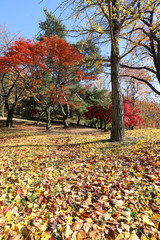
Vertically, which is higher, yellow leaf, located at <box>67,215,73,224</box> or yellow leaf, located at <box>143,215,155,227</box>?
yellow leaf, located at <box>143,215,155,227</box>

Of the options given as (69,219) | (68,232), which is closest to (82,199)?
(69,219)

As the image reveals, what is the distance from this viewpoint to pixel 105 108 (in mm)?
10156

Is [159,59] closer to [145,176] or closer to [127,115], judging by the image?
[127,115]

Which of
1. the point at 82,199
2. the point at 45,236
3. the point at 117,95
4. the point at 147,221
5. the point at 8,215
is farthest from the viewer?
the point at 117,95

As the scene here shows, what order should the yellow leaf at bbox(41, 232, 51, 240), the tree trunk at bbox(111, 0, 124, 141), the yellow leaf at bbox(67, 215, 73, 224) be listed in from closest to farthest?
the yellow leaf at bbox(41, 232, 51, 240)
the yellow leaf at bbox(67, 215, 73, 224)
the tree trunk at bbox(111, 0, 124, 141)

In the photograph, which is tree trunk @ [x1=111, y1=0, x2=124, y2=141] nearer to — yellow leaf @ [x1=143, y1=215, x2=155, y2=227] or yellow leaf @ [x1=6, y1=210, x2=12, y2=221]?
yellow leaf @ [x1=143, y1=215, x2=155, y2=227]

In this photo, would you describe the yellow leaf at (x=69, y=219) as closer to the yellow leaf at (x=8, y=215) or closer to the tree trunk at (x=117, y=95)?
the yellow leaf at (x=8, y=215)

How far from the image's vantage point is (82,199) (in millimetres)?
1868

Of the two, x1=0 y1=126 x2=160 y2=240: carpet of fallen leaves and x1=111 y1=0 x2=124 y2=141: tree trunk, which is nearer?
x1=0 y1=126 x2=160 y2=240: carpet of fallen leaves

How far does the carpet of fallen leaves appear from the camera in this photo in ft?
4.50

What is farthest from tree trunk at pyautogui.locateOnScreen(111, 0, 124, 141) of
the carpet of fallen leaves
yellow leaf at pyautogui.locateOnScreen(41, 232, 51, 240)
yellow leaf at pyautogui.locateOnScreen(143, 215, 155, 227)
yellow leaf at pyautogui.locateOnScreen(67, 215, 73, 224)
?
yellow leaf at pyautogui.locateOnScreen(41, 232, 51, 240)

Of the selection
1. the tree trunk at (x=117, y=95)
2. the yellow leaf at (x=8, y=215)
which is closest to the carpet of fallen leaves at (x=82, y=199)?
the yellow leaf at (x=8, y=215)

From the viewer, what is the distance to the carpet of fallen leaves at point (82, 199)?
4.50ft

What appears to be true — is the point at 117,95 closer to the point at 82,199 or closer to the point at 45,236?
the point at 82,199
